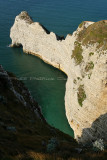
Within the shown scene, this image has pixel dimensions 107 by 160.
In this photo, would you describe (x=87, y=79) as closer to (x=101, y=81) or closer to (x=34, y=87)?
(x=101, y=81)

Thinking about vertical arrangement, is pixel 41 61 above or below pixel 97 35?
below

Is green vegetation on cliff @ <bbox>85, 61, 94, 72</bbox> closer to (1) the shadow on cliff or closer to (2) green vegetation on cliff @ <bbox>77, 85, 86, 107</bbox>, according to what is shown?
(2) green vegetation on cliff @ <bbox>77, 85, 86, 107</bbox>

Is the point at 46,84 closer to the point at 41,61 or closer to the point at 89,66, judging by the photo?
the point at 41,61

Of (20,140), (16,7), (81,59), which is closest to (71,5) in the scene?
(16,7)

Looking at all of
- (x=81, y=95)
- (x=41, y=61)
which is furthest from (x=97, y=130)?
(x=41, y=61)

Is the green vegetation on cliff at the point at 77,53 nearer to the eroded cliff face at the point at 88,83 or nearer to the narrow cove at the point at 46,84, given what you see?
the eroded cliff face at the point at 88,83
